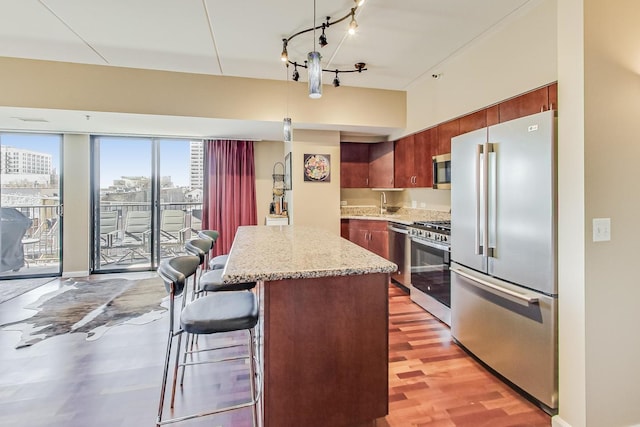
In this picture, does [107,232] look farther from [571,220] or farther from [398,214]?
[571,220]

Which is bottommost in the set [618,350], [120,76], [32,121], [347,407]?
[347,407]

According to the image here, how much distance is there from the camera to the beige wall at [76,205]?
4.96m

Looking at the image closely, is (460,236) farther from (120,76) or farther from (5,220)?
(5,220)

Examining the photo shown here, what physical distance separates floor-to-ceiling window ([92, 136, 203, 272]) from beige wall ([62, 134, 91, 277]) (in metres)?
0.13

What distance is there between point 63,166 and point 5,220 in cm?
120

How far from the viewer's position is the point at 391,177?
4.82 metres

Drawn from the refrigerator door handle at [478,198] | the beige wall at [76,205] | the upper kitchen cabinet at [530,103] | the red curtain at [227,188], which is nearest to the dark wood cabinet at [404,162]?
the upper kitchen cabinet at [530,103]

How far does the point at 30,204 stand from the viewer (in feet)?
16.2

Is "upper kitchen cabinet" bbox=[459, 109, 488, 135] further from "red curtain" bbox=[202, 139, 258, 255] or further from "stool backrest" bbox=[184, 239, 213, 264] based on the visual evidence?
"red curtain" bbox=[202, 139, 258, 255]

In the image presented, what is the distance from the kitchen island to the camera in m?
1.45

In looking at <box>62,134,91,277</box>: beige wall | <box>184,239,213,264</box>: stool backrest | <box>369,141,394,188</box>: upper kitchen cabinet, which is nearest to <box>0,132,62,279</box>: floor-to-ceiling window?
<box>62,134,91,277</box>: beige wall

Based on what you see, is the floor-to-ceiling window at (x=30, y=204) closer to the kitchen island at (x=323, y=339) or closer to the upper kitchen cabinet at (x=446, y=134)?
the kitchen island at (x=323, y=339)

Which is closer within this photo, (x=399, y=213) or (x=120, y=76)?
(x=120, y=76)

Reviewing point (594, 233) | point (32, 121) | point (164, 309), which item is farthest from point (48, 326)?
point (594, 233)
